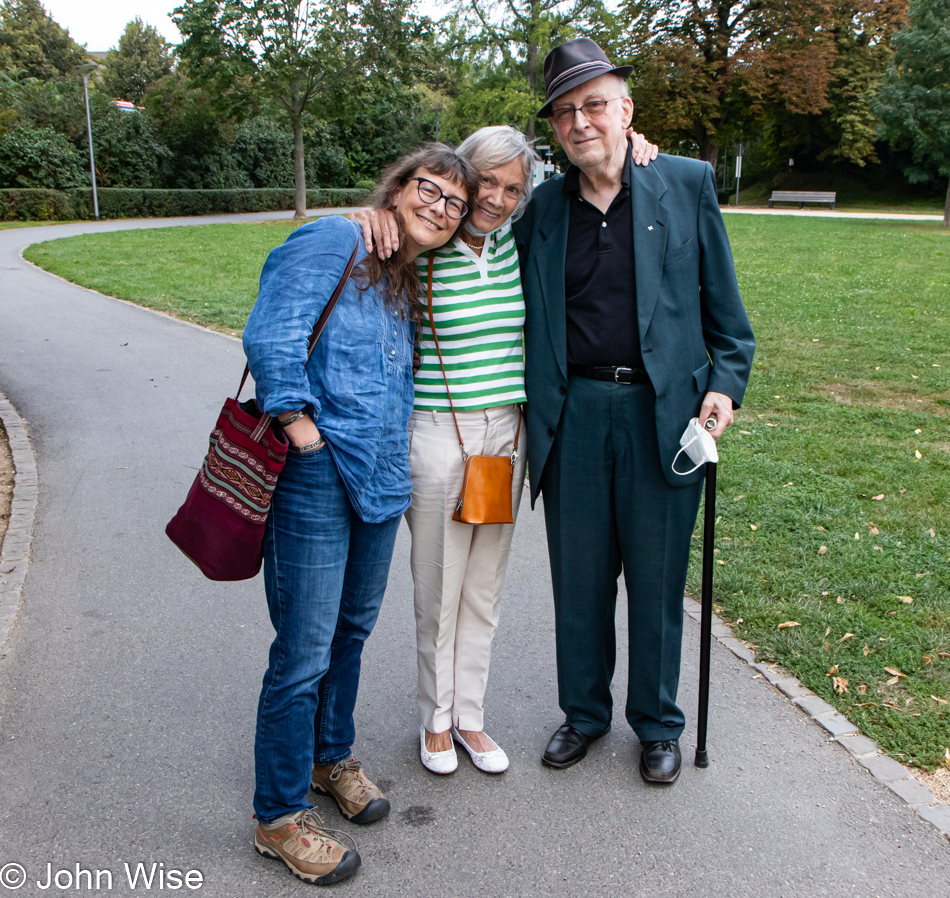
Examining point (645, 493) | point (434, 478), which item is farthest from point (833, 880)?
point (434, 478)

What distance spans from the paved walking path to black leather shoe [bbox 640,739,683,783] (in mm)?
45

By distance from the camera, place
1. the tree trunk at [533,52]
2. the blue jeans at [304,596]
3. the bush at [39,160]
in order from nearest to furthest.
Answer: the blue jeans at [304,596]
the bush at [39,160]
the tree trunk at [533,52]

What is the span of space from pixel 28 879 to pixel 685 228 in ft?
8.74

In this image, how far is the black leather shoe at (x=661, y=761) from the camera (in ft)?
9.61

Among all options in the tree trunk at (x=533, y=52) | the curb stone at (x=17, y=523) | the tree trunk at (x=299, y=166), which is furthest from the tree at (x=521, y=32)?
the curb stone at (x=17, y=523)

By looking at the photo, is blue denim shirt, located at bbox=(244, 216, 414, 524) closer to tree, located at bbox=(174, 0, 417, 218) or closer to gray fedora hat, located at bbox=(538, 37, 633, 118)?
gray fedora hat, located at bbox=(538, 37, 633, 118)

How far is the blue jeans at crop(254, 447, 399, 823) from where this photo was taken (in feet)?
7.79

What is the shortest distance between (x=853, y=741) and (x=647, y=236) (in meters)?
1.89

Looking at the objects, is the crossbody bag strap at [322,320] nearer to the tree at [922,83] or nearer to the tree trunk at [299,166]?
the tree at [922,83]

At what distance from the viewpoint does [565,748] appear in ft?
9.99

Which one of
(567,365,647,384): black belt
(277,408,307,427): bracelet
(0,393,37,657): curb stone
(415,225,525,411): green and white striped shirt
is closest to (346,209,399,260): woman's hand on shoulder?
(415,225,525,411): green and white striped shirt

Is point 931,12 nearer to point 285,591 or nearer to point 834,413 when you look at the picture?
point 834,413

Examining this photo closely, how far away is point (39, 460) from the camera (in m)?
6.29

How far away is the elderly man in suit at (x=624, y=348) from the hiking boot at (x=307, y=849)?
2.72ft
